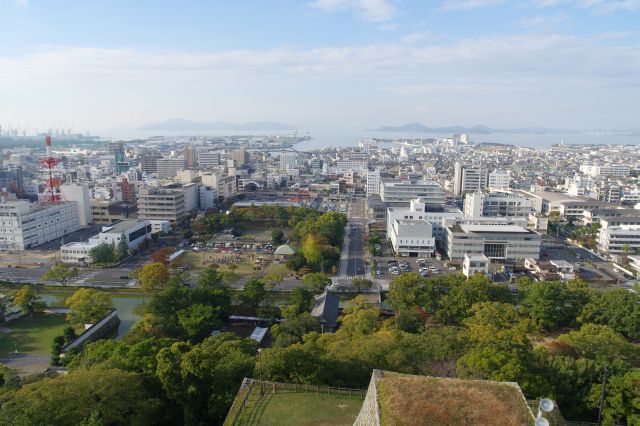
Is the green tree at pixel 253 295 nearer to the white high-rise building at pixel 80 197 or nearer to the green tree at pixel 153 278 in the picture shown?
the green tree at pixel 153 278

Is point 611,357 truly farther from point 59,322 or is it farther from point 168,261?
point 168,261

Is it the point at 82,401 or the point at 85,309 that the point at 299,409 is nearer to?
the point at 82,401

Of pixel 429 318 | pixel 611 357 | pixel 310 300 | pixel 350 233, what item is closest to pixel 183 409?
pixel 310 300

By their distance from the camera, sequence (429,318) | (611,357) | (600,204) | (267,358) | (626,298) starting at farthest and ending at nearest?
(600,204) → (429,318) → (626,298) → (611,357) → (267,358)

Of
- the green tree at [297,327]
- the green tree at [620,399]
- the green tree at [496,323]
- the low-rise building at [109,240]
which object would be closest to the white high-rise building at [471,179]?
the low-rise building at [109,240]

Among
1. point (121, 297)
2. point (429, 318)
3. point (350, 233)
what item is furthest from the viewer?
point (350, 233)

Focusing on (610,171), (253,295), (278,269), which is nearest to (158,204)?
(278,269)
